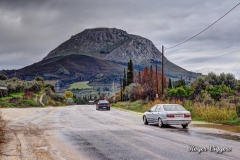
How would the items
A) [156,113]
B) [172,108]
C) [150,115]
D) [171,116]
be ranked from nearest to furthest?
[171,116] → [172,108] → [156,113] → [150,115]

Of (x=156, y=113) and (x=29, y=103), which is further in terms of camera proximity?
(x=29, y=103)

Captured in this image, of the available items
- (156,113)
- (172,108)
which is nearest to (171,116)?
(172,108)

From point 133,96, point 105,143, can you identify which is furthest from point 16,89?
point 105,143

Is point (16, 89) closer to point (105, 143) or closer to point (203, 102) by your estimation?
point (203, 102)

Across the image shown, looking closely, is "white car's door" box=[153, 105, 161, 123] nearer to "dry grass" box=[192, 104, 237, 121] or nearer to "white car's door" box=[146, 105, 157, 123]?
"white car's door" box=[146, 105, 157, 123]

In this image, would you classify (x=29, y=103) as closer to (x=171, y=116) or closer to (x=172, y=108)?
(x=172, y=108)

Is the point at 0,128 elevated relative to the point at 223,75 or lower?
lower

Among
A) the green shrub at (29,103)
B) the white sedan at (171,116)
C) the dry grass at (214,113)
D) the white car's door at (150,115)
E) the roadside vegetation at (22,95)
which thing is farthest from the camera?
the green shrub at (29,103)

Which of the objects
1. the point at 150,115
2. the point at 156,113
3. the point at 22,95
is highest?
the point at 22,95

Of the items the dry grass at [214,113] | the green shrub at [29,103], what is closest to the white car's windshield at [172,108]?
the dry grass at [214,113]

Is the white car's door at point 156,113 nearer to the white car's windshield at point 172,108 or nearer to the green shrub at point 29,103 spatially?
the white car's windshield at point 172,108

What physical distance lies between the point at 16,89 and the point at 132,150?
216 feet

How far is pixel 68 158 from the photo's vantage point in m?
9.39

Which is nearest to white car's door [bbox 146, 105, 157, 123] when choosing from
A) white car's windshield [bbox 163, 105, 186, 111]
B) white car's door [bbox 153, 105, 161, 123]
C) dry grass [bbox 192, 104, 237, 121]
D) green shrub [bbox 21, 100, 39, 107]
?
white car's door [bbox 153, 105, 161, 123]
